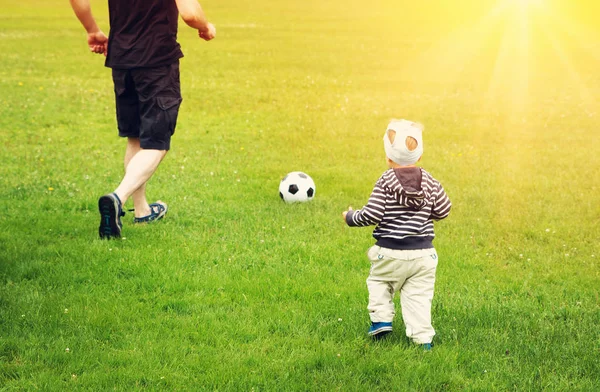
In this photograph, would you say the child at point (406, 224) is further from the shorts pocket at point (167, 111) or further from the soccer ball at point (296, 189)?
the soccer ball at point (296, 189)

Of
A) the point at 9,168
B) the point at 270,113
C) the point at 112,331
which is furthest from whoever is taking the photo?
the point at 270,113

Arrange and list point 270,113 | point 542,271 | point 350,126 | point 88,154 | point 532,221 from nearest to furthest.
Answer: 1. point 542,271
2. point 532,221
3. point 88,154
4. point 350,126
5. point 270,113

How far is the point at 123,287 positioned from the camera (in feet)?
18.5

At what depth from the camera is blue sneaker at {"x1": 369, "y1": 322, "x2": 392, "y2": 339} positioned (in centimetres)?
459

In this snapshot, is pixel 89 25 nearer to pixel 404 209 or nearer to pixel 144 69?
pixel 144 69

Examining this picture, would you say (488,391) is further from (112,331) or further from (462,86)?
(462,86)

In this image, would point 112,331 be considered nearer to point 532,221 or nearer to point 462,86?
point 532,221

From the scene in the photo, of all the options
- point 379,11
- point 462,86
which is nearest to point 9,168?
point 462,86

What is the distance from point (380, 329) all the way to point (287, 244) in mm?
2241

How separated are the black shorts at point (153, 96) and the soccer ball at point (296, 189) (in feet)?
5.29

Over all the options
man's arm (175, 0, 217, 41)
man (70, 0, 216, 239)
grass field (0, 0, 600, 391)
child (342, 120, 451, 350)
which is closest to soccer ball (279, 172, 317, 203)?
grass field (0, 0, 600, 391)

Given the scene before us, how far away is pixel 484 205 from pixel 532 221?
27.1 inches

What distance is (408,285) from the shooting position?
4582 millimetres

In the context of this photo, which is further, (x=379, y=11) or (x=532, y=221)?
(x=379, y=11)
